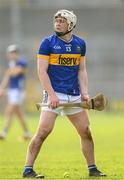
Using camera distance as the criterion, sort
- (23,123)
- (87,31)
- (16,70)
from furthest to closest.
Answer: (87,31), (23,123), (16,70)

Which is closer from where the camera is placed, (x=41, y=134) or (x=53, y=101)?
(x=53, y=101)

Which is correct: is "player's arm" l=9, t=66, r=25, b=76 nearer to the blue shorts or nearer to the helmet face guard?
the blue shorts

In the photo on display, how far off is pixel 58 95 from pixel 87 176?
1270mm

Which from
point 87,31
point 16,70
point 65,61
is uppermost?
point 65,61

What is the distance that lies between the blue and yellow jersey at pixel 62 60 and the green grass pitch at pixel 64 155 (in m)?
1.35

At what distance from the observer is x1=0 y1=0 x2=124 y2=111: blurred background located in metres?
43.1

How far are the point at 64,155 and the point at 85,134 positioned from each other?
468 cm

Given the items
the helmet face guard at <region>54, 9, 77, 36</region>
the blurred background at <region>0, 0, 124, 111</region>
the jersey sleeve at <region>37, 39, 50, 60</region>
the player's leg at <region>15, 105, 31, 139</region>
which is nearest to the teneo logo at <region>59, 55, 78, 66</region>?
the jersey sleeve at <region>37, 39, 50, 60</region>

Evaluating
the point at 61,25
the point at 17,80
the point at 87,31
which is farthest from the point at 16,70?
the point at 87,31

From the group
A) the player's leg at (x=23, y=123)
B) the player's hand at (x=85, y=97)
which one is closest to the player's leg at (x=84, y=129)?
the player's hand at (x=85, y=97)

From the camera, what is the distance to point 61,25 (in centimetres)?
1171

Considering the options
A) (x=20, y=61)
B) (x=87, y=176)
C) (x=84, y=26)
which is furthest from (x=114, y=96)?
(x=87, y=176)

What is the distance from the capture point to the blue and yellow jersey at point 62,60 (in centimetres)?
1172

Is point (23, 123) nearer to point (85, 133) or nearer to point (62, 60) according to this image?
point (85, 133)
